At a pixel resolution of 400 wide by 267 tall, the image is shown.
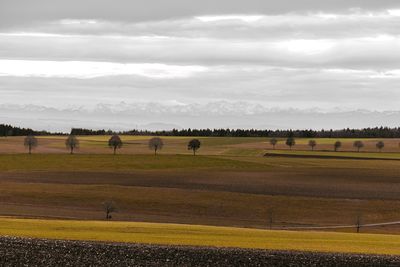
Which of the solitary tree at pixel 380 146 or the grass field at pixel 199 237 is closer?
the grass field at pixel 199 237

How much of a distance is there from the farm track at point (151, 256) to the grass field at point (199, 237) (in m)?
3.05

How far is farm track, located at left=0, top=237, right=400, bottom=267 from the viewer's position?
1137 inches

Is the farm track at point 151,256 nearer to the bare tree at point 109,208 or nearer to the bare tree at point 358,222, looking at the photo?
the bare tree at point 358,222

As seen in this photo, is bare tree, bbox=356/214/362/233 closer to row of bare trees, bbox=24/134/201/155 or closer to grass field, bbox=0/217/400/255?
grass field, bbox=0/217/400/255

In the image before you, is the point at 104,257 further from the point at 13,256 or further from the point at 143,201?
the point at 143,201

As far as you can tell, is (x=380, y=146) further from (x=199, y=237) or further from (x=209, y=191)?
(x=199, y=237)

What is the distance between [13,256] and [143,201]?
43.5 meters

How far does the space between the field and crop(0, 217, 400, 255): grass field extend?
908 cm

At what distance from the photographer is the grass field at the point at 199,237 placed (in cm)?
3450

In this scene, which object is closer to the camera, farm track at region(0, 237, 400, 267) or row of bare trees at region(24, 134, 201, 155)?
farm track at region(0, 237, 400, 267)

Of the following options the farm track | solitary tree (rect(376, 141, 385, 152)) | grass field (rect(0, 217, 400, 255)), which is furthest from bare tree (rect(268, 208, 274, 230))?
solitary tree (rect(376, 141, 385, 152))

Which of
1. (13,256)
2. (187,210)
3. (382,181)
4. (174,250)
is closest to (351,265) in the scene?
(174,250)

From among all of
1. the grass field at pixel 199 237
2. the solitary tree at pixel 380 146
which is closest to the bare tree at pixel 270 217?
the grass field at pixel 199 237

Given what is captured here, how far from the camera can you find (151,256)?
29516 mm
